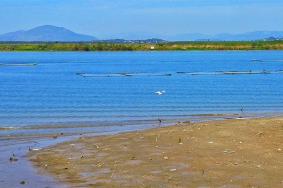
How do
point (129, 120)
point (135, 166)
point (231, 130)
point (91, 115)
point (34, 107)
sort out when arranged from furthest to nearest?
point (34, 107)
point (91, 115)
point (129, 120)
point (231, 130)
point (135, 166)

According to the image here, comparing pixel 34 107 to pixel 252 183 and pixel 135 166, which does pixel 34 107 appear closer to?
pixel 135 166

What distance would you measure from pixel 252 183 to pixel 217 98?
29.3 metres

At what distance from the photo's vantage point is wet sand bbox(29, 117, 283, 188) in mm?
14859

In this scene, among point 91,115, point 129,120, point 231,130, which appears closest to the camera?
point 231,130

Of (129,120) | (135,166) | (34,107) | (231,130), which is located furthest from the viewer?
(34,107)

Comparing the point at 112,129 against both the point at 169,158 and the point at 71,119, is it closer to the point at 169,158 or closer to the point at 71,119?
the point at 71,119

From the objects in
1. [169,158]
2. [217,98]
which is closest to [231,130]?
[169,158]

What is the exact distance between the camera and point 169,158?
17516 millimetres

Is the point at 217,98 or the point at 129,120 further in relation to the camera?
the point at 217,98

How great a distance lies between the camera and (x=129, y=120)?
100 ft

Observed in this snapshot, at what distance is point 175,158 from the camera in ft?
57.3

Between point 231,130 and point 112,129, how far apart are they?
19.9 ft

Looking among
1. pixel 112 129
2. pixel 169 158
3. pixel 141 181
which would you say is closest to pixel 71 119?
pixel 112 129

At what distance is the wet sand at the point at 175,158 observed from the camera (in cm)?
1486
